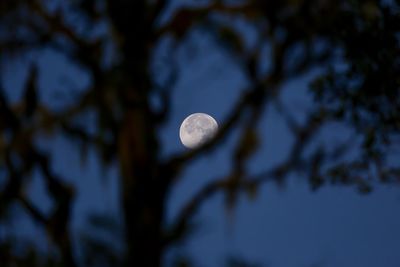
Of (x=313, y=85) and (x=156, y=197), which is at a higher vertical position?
(x=313, y=85)

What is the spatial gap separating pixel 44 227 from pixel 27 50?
50.9 inches

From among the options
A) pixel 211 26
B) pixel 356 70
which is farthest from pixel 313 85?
pixel 211 26

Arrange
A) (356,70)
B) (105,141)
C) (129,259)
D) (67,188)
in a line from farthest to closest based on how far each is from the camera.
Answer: (356,70)
(105,141)
(67,188)
(129,259)

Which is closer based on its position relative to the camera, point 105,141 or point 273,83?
point 273,83

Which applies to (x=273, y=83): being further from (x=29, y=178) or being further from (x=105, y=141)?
(x=29, y=178)

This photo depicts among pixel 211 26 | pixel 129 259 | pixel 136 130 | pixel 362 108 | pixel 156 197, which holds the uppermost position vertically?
pixel 211 26

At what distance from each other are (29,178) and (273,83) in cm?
191

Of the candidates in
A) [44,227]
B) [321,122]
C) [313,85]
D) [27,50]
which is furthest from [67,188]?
[313,85]

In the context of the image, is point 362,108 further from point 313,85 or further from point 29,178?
point 29,178

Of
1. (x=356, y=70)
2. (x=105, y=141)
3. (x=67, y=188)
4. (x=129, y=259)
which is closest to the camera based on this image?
(x=129, y=259)

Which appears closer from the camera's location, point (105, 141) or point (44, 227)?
point (44, 227)

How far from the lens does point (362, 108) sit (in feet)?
17.1

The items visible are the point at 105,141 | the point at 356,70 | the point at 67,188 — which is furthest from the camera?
the point at 356,70

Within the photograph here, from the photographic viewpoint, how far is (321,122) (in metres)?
4.68
